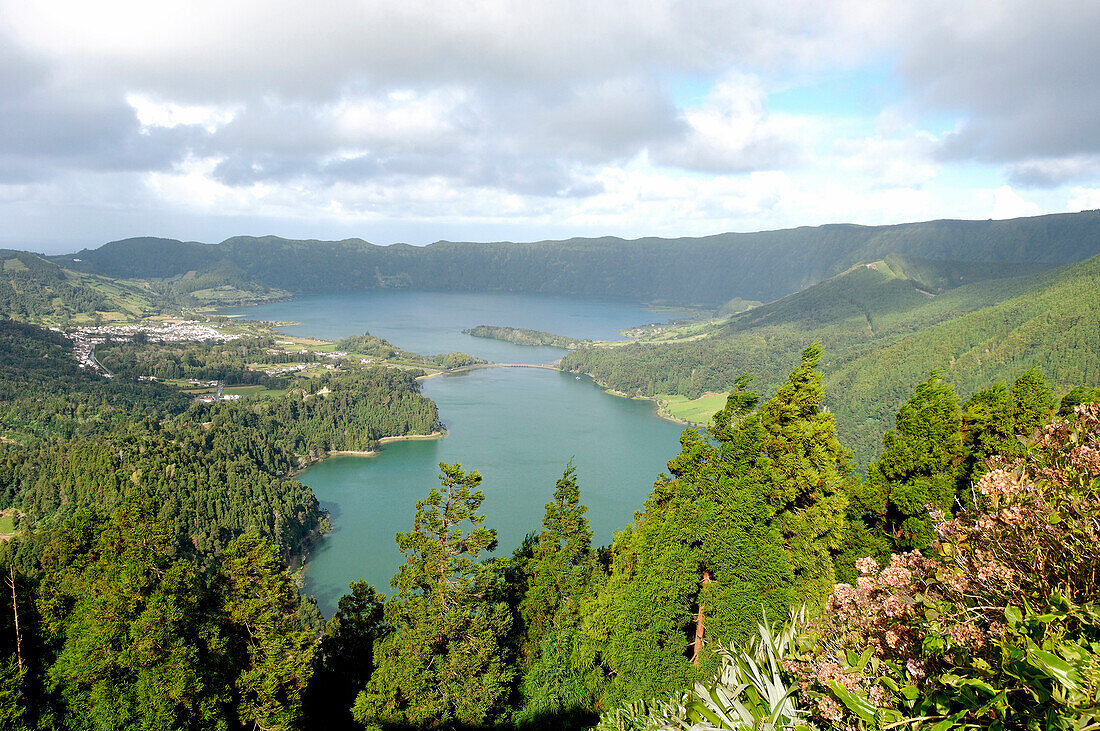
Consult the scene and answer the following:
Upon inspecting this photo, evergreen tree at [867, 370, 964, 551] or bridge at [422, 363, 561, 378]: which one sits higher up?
evergreen tree at [867, 370, 964, 551]

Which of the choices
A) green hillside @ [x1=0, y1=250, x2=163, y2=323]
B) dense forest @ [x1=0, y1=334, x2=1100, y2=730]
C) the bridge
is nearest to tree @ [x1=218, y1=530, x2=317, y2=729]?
dense forest @ [x1=0, y1=334, x2=1100, y2=730]

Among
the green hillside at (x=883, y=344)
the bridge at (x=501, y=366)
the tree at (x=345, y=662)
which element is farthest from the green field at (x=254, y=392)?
the tree at (x=345, y=662)

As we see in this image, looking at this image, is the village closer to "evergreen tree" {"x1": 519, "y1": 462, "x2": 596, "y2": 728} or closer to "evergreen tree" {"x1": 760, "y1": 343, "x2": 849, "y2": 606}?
"evergreen tree" {"x1": 519, "y1": 462, "x2": 596, "y2": 728}

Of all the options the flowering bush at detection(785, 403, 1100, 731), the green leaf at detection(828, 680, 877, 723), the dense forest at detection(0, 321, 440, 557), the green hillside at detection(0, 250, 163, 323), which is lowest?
the dense forest at detection(0, 321, 440, 557)

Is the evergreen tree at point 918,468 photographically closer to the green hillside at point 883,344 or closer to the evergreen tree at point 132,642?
the evergreen tree at point 132,642

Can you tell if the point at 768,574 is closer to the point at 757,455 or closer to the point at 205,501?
the point at 757,455

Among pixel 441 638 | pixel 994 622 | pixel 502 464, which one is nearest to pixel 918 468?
pixel 994 622

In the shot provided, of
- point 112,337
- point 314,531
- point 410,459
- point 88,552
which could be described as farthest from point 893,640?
point 112,337
